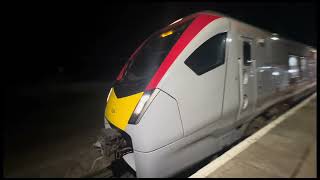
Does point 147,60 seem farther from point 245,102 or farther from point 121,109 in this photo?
point 245,102

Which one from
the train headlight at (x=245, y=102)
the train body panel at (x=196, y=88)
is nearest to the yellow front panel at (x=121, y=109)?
the train body panel at (x=196, y=88)

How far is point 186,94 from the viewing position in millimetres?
3764

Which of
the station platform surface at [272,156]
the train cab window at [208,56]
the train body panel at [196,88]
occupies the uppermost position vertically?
the train cab window at [208,56]

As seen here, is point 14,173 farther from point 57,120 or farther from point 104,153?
point 57,120

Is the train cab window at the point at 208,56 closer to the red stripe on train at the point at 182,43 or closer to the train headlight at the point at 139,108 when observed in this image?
the red stripe on train at the point at 182,43

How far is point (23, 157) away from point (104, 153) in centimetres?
309

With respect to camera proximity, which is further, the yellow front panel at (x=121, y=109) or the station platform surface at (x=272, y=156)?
the yellow front panel at (x=121, y=109)

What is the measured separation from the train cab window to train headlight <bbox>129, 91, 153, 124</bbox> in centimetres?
79

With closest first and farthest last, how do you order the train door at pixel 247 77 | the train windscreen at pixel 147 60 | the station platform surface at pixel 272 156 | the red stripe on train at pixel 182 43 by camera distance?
1. the station platform surface at pixel 272 156
2. the red stripe on train at pixel 182 43
3. the train windscreen at pixel 147 60
4. the train door at pixel 247 77

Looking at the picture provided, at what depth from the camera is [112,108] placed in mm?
4285

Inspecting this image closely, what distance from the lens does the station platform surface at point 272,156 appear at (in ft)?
11.4

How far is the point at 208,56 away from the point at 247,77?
131 cm

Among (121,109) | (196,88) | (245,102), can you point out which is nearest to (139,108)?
(121,109)

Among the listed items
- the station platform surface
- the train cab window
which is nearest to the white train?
the train cab window
